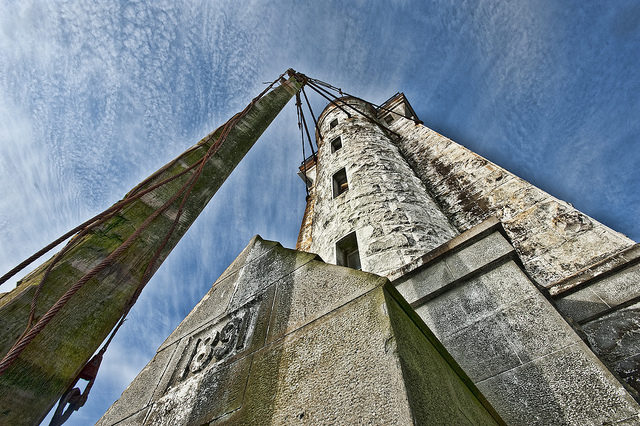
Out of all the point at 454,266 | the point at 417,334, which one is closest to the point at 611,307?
the point at 454,266

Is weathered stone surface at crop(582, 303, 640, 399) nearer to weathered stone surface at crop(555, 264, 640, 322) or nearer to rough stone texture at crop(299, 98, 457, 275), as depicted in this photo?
weathered stone surface at crop(555, 264, 640, 322)

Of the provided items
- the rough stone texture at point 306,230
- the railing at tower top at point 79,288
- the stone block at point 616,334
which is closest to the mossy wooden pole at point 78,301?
the railing at tower top at point 79,288

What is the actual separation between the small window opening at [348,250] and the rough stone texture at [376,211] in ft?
0.41

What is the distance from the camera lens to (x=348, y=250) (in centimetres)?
641

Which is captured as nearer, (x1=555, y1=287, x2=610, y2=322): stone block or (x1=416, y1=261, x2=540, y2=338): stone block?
(x1=416, y1=261, x2=540, y2=338): stone block

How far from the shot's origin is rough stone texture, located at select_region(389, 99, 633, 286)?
4.65 metres

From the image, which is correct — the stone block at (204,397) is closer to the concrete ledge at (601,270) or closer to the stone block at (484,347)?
the stone block at (484,347)

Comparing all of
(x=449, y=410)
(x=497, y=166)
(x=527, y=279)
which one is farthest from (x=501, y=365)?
(x=497, y=166)

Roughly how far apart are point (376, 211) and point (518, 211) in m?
2.75

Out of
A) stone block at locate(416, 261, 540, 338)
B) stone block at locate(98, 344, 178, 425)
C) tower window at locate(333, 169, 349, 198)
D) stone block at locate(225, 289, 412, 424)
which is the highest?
tower window at locate(333, 169, 349, 198)

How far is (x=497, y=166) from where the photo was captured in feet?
25.5

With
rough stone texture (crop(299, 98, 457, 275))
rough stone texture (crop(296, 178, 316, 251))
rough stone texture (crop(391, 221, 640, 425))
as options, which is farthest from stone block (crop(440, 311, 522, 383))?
rough stone texture (crop(296, 178, 316, 251))

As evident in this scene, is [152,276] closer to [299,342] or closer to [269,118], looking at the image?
[299,342]

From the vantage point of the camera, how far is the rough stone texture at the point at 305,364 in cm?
122
